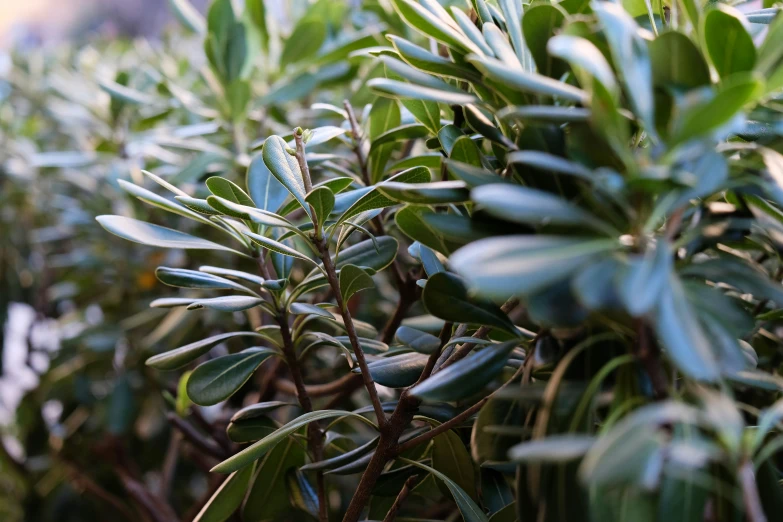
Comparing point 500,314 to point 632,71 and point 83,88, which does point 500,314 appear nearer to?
point 632,71

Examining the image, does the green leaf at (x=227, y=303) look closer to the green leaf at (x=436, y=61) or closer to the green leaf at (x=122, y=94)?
the green leaf at (x=436, y=61)

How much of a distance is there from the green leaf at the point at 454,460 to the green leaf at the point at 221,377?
0.57 ft

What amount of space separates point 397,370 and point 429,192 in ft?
0.69

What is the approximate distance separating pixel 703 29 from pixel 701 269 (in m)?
0.15

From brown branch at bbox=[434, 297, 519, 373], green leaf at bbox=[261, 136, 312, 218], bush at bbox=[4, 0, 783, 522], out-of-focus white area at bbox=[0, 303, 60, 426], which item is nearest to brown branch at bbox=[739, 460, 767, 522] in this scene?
bush at bbox=[4, 0, 783, 522]

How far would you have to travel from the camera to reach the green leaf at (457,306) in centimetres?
47

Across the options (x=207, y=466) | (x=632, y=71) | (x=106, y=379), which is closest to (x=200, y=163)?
(x=207, y=466)

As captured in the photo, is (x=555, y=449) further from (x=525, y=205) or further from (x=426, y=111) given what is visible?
(x=426, y=111)

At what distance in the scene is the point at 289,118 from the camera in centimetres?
120

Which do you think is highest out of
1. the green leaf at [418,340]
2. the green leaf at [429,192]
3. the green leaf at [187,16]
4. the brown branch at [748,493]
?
the green leaf at [187,16]

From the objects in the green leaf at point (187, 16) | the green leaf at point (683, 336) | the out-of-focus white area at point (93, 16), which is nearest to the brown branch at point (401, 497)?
the green leaf at point (683, 336)

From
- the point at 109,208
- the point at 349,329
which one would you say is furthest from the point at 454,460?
the point at 109,208

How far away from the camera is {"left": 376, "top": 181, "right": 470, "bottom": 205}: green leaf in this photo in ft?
1.40

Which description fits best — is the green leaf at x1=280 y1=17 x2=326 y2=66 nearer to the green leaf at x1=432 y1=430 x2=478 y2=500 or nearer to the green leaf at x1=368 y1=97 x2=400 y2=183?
the green leaf at x1=368 y1=97 x2=400 y2=183
